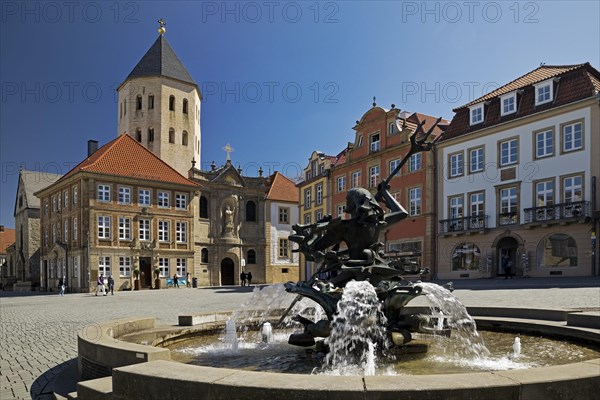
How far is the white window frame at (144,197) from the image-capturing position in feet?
140

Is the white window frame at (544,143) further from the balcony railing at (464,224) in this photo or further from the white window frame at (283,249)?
the white window frame at (283,249)

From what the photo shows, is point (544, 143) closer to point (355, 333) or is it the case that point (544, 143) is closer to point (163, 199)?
point (355, 333)

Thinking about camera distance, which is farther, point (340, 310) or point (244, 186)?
point (244, 186)

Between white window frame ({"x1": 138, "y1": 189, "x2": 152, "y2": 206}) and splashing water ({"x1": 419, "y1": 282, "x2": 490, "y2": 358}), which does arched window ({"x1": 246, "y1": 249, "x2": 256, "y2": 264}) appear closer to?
white window frame ({"x1": 138, "y1": 189, "x2": 152, "y2": 206})

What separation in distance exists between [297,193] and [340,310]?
172 feet

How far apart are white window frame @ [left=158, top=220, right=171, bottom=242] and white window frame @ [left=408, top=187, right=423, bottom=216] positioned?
70.4 feet

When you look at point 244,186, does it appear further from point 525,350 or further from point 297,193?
point 525,350

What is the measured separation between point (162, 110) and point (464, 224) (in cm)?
3447

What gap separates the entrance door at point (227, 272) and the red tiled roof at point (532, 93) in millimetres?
25542

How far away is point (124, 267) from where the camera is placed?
40719 millimetres

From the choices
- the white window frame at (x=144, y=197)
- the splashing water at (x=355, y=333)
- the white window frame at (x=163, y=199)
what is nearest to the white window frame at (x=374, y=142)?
the white window frame at (x=163, y=199)

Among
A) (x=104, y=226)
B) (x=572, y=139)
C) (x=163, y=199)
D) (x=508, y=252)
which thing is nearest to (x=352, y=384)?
(x=572, y=139)

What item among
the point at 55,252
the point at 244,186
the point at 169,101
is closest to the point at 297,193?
the point at 244,186

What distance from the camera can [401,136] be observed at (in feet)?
126
